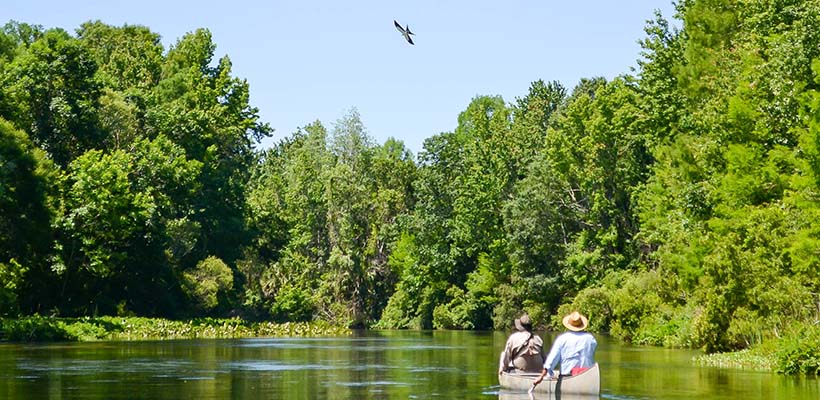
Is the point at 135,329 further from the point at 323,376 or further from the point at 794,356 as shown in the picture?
the point at 794,356

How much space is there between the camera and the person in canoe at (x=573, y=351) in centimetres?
2373

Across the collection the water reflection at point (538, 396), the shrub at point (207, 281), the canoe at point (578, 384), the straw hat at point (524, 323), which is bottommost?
the water reflection at point (538, 396)

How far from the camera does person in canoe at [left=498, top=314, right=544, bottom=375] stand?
86.9 feet

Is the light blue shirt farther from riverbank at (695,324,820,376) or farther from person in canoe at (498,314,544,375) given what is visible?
riverbank at (695,324,820,376)

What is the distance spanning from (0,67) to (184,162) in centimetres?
1315

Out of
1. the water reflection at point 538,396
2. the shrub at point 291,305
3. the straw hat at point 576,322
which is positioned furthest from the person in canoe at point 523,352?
the shrub at point 291,305

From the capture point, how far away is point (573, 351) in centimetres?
2383

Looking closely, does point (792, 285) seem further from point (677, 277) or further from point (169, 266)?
point (169, 266)

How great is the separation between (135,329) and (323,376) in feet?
130

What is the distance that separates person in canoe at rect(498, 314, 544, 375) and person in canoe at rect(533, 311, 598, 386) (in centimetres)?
238

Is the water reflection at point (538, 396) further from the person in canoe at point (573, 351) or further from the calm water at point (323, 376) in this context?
the person in canoe at point (573, 351)

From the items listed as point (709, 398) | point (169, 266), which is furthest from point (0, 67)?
point (709, 398)

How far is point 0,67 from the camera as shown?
7681cm

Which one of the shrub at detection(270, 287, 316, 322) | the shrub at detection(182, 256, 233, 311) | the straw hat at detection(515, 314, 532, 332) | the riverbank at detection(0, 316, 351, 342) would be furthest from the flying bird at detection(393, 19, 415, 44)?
the shrub at detection(270, 287, 316, 322)
